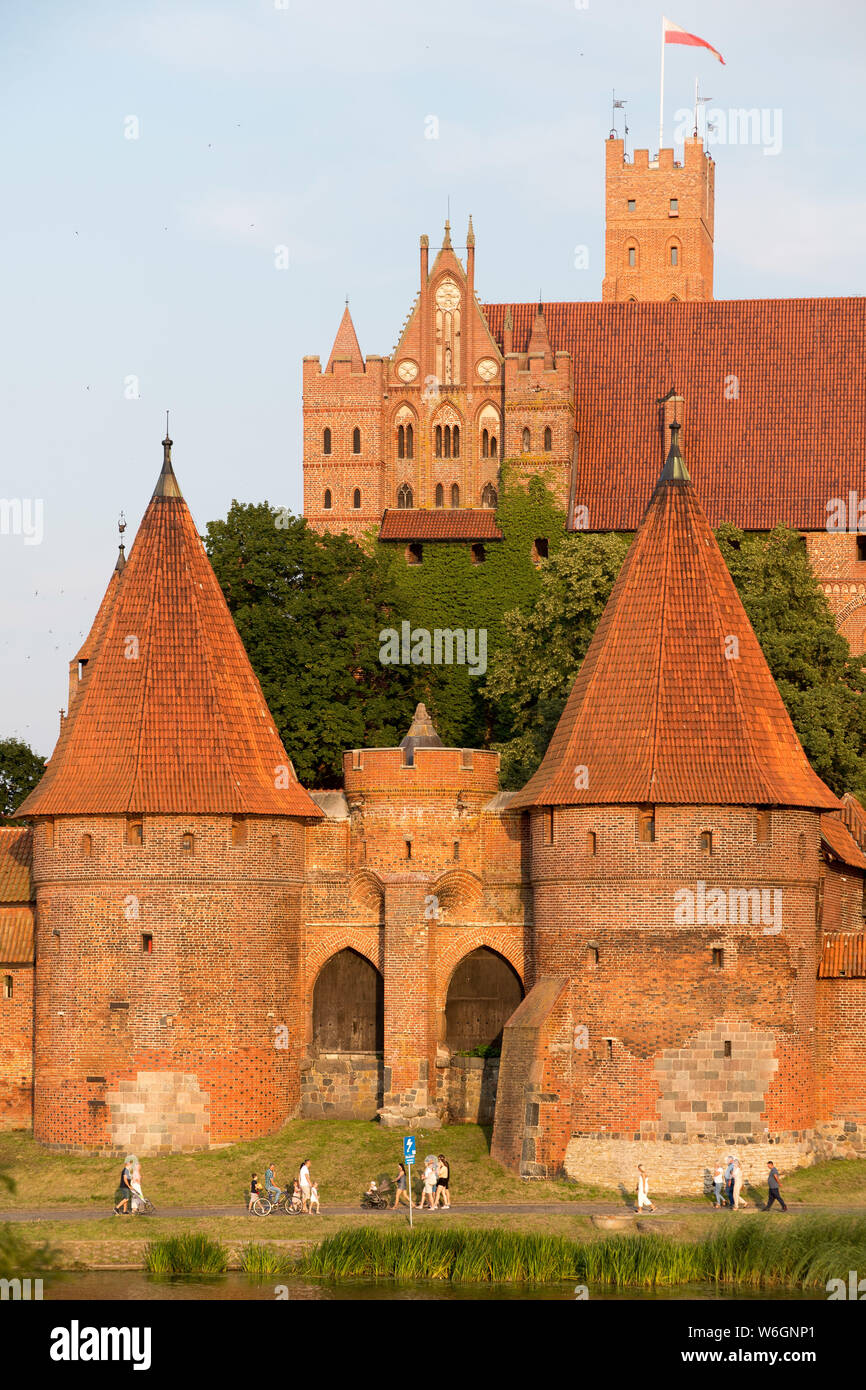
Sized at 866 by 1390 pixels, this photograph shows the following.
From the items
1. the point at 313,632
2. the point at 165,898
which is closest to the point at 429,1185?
the point at 165,898

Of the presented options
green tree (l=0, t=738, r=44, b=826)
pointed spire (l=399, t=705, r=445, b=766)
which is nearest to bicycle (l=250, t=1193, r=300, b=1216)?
pointed spire (l=399, t=705, r=445, b=766)

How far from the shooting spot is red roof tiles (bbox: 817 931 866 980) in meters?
37.5

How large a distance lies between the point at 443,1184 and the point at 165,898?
5.98m

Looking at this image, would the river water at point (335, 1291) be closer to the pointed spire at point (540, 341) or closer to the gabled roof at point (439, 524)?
the gabled roof at point (439, 524)

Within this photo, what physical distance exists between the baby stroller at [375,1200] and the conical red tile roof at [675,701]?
596cm

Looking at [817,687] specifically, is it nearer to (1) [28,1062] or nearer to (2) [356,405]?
(1) [28,1062]

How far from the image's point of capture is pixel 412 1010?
38812 millimetres


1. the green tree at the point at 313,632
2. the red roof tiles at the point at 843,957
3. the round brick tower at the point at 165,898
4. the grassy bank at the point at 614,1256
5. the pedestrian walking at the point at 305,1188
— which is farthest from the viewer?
the green tree at the point at 313,632

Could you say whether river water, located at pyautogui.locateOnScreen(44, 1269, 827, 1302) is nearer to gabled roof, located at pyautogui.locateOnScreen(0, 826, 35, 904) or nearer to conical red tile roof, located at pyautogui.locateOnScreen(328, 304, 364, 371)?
gabled roof, located at pyautogui.locateOnScreen(0, 826, 35, 904)

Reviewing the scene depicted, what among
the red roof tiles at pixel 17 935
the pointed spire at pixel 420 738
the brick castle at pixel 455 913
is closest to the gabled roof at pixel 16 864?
the brick castle at pixel 455 913

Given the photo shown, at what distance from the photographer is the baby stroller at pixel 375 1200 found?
34719 mm

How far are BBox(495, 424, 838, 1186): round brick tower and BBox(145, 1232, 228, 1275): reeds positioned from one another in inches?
209

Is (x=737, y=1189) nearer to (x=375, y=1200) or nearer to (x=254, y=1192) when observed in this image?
(x=375, y=1200)
